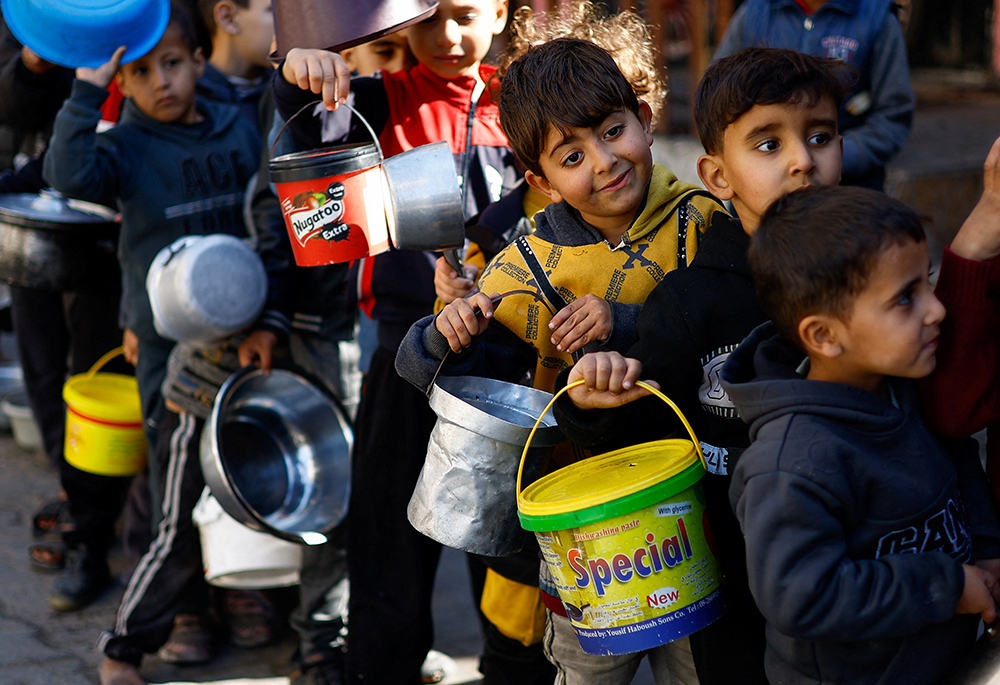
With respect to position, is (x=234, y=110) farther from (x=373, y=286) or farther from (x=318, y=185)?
(x=318, y=185)

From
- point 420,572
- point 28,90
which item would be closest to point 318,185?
point 420,572

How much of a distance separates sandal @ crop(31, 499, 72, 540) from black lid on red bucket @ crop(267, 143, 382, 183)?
2.36m

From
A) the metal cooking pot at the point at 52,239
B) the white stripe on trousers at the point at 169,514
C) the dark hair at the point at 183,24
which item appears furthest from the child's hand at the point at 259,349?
the dark hair at the point at 183,24

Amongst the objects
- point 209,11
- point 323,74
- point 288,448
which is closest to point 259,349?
point 288,448

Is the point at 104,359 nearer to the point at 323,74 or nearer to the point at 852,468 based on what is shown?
the point at 323,74

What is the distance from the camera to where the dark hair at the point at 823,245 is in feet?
4.22

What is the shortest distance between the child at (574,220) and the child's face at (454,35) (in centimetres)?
46

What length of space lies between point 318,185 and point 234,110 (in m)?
1.47

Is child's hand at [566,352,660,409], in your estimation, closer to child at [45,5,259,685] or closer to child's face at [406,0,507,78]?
child's face at [406,0,507,78]

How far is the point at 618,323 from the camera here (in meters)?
1.69

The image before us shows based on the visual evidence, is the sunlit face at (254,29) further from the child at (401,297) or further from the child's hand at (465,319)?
the child's hand at (465,319)

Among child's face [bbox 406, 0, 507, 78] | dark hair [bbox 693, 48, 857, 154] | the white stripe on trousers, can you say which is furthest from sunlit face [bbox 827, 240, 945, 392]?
the white stripe on trousers

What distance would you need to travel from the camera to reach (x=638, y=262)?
177 cm

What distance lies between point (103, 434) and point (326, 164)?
1.83 meters
